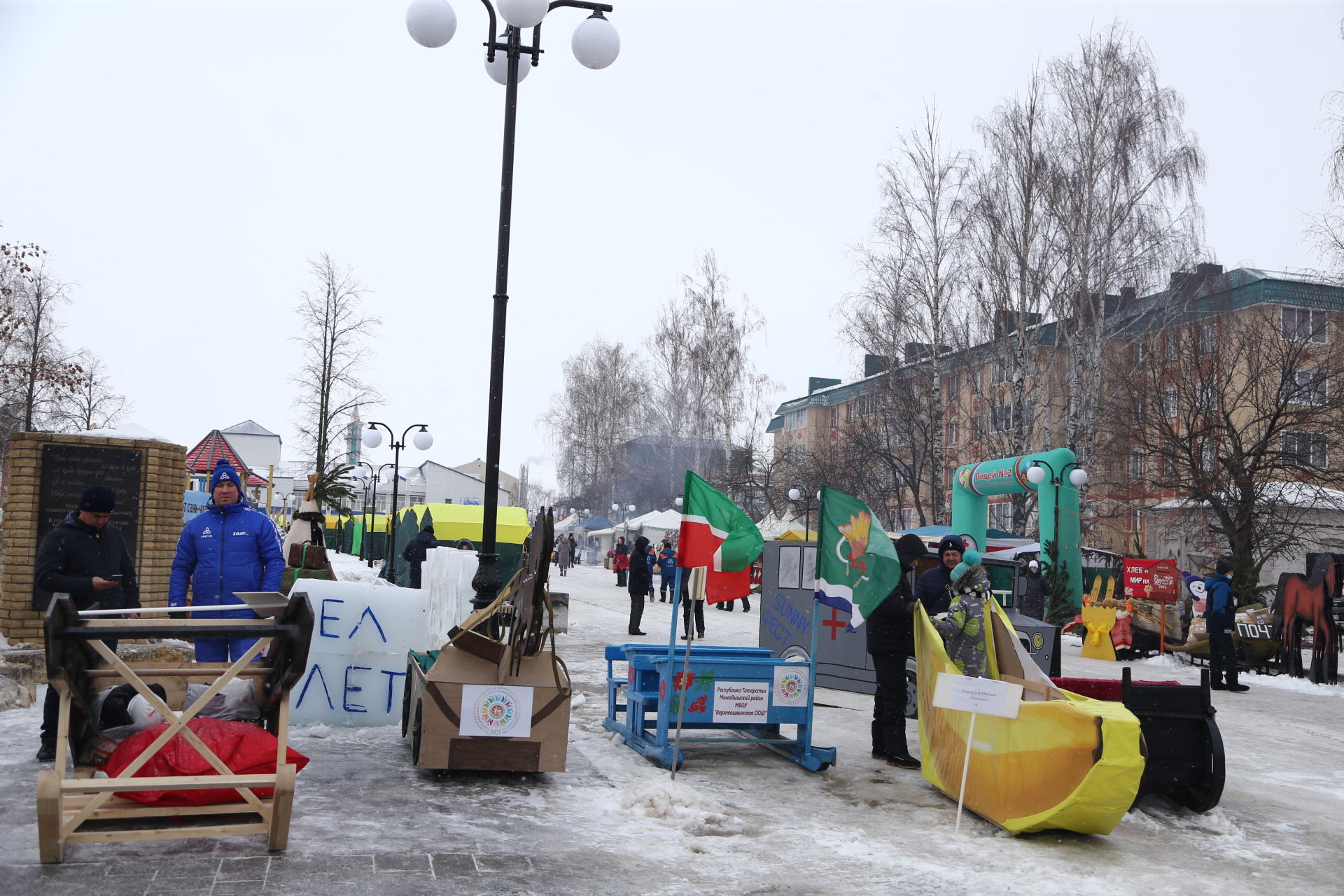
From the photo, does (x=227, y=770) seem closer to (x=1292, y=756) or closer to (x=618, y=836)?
(x=618, y=836)

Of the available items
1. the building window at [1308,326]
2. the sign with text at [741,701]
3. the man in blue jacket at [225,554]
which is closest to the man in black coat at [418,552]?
the man in blue jacket at [225,554]

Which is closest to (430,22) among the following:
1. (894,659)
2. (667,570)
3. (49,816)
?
(894,659)

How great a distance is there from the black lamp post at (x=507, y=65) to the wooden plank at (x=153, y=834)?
4111mm

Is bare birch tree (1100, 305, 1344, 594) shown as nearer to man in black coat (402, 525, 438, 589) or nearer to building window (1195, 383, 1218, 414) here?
building window (1195, 383, 1218, 414)

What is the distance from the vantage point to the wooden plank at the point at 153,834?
4.39 m

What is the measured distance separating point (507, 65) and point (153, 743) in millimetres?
7081

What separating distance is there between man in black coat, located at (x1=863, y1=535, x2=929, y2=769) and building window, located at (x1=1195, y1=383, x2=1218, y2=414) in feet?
59.0

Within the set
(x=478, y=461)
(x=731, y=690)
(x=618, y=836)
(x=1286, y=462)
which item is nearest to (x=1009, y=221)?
(x=1286, y=462)

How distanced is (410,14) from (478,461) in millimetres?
144144

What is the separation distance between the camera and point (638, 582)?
18.9 meters

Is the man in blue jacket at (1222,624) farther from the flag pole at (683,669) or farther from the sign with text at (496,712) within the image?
the sign with text at (496,712)

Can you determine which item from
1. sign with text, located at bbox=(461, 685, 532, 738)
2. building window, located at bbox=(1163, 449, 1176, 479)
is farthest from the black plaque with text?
building window, located at bbox=(1163, 449, 1176, 479)

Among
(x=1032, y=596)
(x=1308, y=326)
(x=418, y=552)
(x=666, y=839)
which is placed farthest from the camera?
(x=1308, y=326)

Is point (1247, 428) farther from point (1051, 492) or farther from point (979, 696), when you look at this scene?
point (979, 696)
